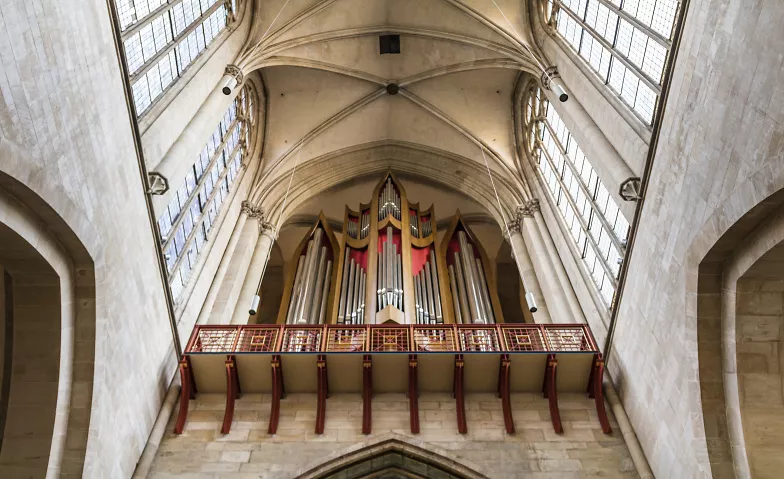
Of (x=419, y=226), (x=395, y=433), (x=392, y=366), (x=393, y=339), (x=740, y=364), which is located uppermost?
(x=419, y=226)

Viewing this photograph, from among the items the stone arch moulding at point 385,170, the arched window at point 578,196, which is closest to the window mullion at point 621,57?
the arched window at point 578,196

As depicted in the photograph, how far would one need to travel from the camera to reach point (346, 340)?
13023 millimetres

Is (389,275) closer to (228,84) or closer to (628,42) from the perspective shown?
(228,84)

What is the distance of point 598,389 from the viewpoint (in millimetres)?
11828

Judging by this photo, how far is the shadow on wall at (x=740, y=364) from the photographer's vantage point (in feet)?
28.6

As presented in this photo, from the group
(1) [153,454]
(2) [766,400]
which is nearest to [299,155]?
(1) [153,454]

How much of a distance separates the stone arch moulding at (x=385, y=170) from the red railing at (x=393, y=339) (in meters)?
6.26

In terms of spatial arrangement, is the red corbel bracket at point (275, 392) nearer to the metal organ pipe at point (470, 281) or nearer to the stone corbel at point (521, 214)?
the metal organ pipe at point (470, 281)

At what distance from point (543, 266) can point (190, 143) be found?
8557mm

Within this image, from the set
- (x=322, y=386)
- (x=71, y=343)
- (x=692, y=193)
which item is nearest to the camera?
(x=692, y=193)

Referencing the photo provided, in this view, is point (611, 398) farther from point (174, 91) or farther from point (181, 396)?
point (174, 91)

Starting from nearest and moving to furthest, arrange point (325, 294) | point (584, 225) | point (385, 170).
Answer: point (584, 225)
point (325, 294)
point (385, 170)

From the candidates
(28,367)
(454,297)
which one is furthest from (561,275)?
(28,367)

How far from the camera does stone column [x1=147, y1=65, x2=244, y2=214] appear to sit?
37.3 ft
